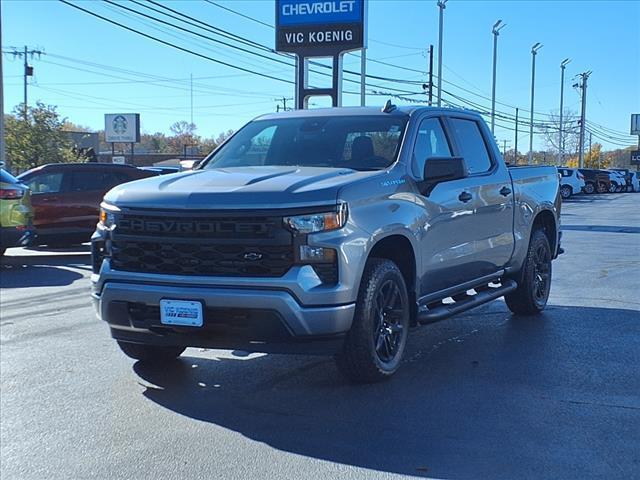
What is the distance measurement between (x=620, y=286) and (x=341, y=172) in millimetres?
6327

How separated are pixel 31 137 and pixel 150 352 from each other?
120ft

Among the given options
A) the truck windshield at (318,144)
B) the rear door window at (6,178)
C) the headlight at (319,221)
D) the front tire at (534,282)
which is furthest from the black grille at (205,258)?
the rear door window at (6,178)

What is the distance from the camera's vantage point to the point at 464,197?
655 cm

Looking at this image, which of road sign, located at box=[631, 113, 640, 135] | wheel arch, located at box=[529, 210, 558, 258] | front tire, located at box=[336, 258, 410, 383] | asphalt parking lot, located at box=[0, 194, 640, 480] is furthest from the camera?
road sign, located at box=[631, 113, 640, 135]

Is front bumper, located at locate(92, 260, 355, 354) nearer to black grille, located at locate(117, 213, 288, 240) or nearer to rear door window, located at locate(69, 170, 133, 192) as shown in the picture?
black grille, located at locate(117, 213, 288, 240)

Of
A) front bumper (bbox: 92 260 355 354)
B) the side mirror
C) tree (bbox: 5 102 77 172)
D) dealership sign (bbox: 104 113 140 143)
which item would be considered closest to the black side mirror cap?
the side mirror

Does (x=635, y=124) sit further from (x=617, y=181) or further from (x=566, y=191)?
(x=566, y=191)

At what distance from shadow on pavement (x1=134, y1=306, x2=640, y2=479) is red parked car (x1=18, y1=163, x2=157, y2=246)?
8.78m

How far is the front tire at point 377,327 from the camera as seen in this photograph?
5.15m

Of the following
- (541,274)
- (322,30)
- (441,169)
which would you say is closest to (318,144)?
(441,169)

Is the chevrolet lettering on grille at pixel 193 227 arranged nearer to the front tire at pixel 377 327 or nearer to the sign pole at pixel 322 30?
the front tire at pixel 377 327

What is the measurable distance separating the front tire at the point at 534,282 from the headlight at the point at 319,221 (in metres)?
3.73

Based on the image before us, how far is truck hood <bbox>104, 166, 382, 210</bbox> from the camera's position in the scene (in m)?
4.82

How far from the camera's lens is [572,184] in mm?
45531
